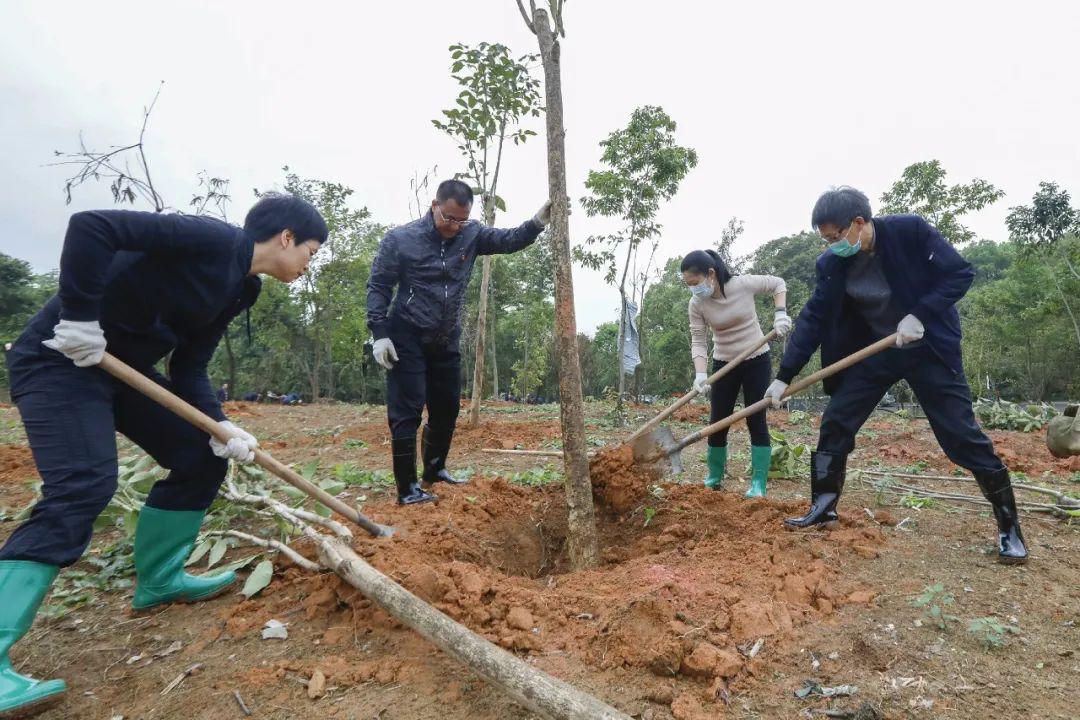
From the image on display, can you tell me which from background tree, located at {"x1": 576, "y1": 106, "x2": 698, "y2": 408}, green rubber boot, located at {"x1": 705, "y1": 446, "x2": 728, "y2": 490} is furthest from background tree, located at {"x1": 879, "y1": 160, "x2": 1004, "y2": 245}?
green rubber boot, located at {"x1": 705, "y1": 446, "x2": 728, "y2": 490}

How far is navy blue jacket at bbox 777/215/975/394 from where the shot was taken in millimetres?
2805

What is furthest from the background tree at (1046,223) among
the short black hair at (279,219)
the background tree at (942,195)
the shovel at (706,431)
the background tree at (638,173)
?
the short black hair at (279,219)

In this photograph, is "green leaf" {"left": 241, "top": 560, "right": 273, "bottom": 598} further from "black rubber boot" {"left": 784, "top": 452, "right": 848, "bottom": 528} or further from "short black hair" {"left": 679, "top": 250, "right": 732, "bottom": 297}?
"short black hair" {"left": 679, "top": 250, "right": 732, "bottom": 297}

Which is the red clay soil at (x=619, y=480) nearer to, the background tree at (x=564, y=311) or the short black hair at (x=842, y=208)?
the background tree at (x=564, y=311)

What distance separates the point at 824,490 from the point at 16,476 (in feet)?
21.8

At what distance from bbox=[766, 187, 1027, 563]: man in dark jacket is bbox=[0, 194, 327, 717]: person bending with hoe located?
8.72 ft

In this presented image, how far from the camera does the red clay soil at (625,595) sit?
191 cm

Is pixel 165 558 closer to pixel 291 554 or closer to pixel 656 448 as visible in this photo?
pixel 291 554

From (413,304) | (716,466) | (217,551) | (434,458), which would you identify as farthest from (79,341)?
(716,466)

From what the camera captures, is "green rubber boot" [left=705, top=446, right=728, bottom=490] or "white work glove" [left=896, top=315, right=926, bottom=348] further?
"green rubber boot" [left=705, top=446, right=728, bottom=490]

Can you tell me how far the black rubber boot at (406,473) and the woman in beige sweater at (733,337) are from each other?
2.16 metres

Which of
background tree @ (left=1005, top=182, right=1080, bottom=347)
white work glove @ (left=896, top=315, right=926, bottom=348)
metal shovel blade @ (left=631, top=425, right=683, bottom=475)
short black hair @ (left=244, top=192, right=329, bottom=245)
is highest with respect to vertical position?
background tree @ (left=1005, top=182, right=1080, bottom=347)

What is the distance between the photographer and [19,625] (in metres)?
1.80

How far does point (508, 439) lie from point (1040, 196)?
52.6ft
